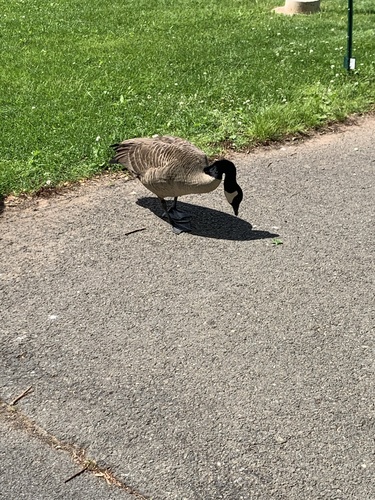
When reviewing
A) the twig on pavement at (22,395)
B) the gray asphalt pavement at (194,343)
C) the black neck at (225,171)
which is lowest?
the gray asphalt pavement at (194,343)

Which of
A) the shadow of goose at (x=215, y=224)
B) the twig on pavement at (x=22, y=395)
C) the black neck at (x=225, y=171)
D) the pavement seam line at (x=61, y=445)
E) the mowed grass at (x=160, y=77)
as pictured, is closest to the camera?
the pavement seam line at (x=61, y=445)

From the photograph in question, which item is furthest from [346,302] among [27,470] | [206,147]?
[206,147]

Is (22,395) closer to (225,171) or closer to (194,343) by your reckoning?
(194,343)

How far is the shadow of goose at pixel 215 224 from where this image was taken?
17.6ft

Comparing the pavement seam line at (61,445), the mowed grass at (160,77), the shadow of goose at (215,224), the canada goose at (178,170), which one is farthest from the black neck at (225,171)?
the pavement seam line at (61,445)

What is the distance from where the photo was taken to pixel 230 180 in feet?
16.6

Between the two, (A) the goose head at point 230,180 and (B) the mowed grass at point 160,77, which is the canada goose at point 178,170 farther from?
(B) the mowed grass at point 160,77

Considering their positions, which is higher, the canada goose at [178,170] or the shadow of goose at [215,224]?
the canada goose at [178,170]

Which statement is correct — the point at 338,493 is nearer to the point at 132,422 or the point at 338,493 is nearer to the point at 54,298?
the point at 132,422

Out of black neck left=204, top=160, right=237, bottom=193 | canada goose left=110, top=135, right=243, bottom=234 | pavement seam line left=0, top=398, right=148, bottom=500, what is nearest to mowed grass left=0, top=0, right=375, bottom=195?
canada goose left=110, top=135, right=243, bottom=234

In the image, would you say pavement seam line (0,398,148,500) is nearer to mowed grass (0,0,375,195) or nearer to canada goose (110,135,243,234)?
canada goose (110,135,243,234)

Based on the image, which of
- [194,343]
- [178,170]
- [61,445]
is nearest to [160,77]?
[178,170]

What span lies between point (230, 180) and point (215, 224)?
1.76 feet

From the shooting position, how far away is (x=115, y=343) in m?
4.17
